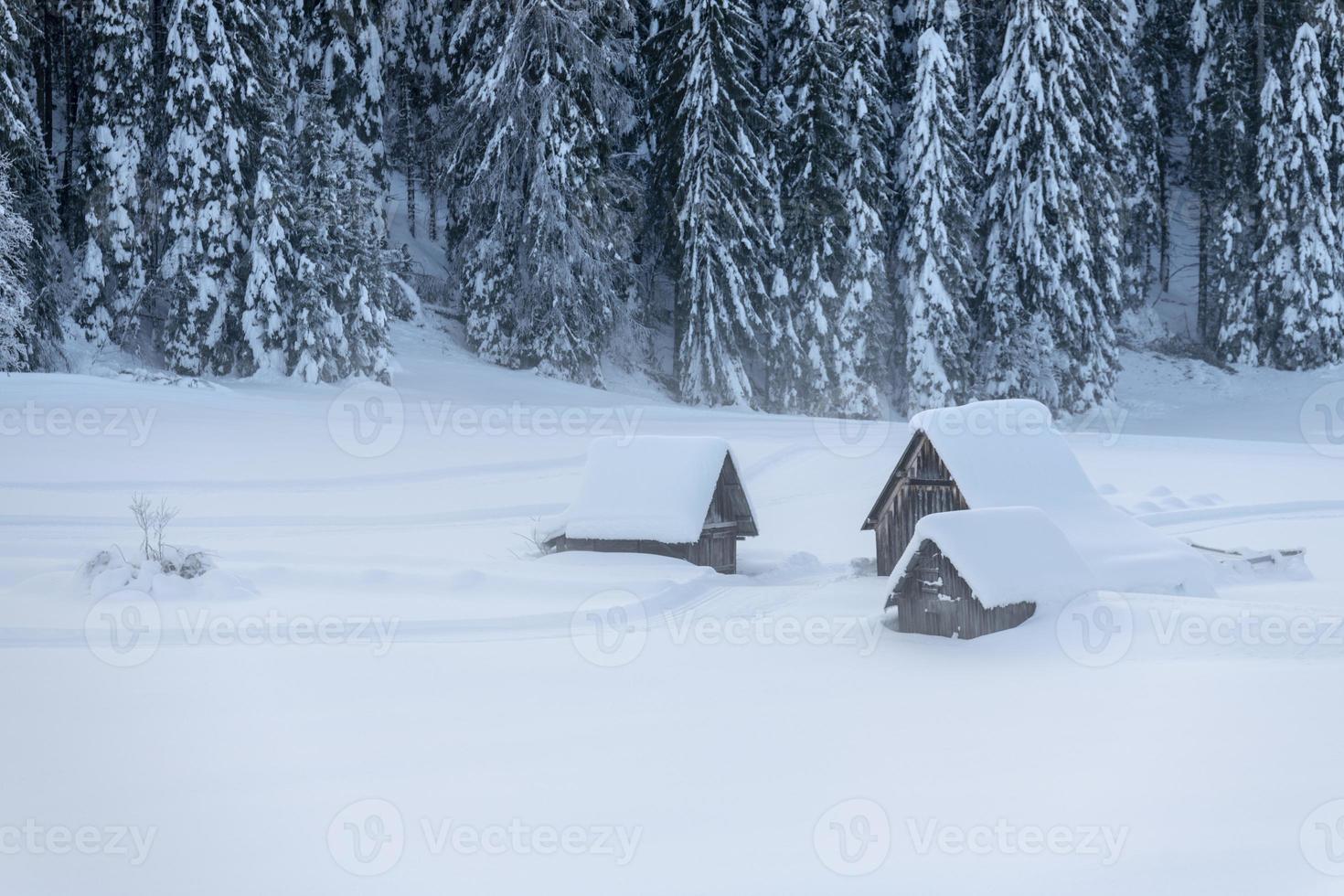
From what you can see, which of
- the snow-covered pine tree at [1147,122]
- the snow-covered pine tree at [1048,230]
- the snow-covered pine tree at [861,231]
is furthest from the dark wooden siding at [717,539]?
the snow-covered pine tree at [1147,122]

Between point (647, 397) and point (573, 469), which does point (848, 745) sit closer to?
point (573, 469)

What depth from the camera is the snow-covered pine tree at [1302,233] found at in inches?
1473

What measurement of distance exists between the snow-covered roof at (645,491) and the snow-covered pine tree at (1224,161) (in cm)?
2951

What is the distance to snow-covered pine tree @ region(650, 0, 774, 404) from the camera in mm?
32594

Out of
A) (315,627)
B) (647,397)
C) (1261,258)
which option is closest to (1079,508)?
(315,627)

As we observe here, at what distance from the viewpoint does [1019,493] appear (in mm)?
14484

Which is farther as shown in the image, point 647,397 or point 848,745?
point 647,397

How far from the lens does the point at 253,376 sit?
27.2m

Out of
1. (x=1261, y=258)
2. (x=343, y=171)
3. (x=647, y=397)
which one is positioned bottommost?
(x=647, y=397)

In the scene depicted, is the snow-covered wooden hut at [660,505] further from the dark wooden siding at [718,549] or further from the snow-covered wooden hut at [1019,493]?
the snow-covered wooden hut at [1019,493]

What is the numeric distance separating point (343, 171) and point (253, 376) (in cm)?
566

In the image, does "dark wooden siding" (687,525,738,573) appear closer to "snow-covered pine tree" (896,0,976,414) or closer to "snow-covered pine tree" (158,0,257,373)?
"snow-covered pine tree" (158,0,257,373)

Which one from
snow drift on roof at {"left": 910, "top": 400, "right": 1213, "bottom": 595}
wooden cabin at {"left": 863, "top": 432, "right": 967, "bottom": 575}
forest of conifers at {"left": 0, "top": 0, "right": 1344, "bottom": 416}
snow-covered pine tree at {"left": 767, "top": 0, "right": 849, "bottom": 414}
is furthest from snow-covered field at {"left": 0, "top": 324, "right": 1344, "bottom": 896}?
snow-covered pine tree at {"left": 767, "top": 0, "right": 849, "bottom": 414}

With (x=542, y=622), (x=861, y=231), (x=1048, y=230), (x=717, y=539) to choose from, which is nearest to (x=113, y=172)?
(x=861, y=231)
